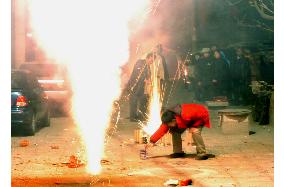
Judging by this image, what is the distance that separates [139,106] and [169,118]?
219 inches

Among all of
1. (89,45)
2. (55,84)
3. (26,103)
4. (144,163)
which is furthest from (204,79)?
(144,163)

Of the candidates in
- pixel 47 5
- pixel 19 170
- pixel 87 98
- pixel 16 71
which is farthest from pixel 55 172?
pixel 47 5

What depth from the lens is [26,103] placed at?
43.3 ft

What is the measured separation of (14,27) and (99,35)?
5315 millimetres

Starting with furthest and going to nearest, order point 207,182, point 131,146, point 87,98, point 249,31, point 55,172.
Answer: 1. point 249,31
2. point 87,98
3. point 131,146
4. point 55,172
5. point 207,182

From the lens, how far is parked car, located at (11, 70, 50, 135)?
43.0ft

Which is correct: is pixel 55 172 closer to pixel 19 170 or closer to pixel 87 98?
pixel 19 170

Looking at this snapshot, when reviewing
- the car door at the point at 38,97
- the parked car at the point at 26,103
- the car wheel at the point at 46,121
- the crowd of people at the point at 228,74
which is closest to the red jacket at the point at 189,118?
the parked car at the point at 26,103

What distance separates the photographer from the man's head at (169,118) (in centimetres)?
1033

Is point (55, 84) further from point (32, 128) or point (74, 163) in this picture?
point (74, 163)

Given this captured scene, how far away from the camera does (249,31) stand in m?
24.6

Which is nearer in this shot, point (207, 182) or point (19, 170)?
point (207, 182)

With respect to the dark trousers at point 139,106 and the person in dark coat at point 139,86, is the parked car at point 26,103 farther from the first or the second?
the dark trousers at point 139,106

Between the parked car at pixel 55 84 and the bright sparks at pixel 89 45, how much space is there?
61 centimetres
